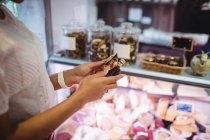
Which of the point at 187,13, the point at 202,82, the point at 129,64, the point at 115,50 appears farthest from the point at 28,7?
the point at 187,13

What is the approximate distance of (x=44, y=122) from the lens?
2.71 feet

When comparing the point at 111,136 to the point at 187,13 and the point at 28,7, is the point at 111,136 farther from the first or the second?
the point at 187,13

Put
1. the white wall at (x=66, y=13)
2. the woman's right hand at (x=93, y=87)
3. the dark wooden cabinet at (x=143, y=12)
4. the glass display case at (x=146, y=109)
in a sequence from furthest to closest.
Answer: the dark wooden cabinet at (x=143, y=12)
the white wall at (x=66, y=13)
the glass display case at (x=146, y=109)
the woman's right hand at (x=93, y=87)

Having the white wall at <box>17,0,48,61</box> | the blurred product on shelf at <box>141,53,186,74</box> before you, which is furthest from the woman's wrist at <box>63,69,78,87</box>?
the white wall at <box>17,0,48,61</box>

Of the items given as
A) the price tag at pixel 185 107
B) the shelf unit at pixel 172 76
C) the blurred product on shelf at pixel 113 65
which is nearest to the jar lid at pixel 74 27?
the shelf unit at pixel 172 76

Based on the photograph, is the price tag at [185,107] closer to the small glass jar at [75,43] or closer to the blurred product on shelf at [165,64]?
the blurred product on shelf at [165,64]

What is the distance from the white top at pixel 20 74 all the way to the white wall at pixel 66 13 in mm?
865

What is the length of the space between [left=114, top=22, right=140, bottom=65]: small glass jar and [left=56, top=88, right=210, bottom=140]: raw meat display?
0.24 m

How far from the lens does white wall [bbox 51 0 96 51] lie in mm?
1808

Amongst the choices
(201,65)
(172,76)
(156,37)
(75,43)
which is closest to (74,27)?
(75,43)

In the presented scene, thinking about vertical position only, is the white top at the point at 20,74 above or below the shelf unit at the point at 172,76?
above

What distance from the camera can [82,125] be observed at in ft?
5.26

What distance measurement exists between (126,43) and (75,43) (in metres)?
0.35

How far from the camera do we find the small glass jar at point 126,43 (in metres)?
1.47
